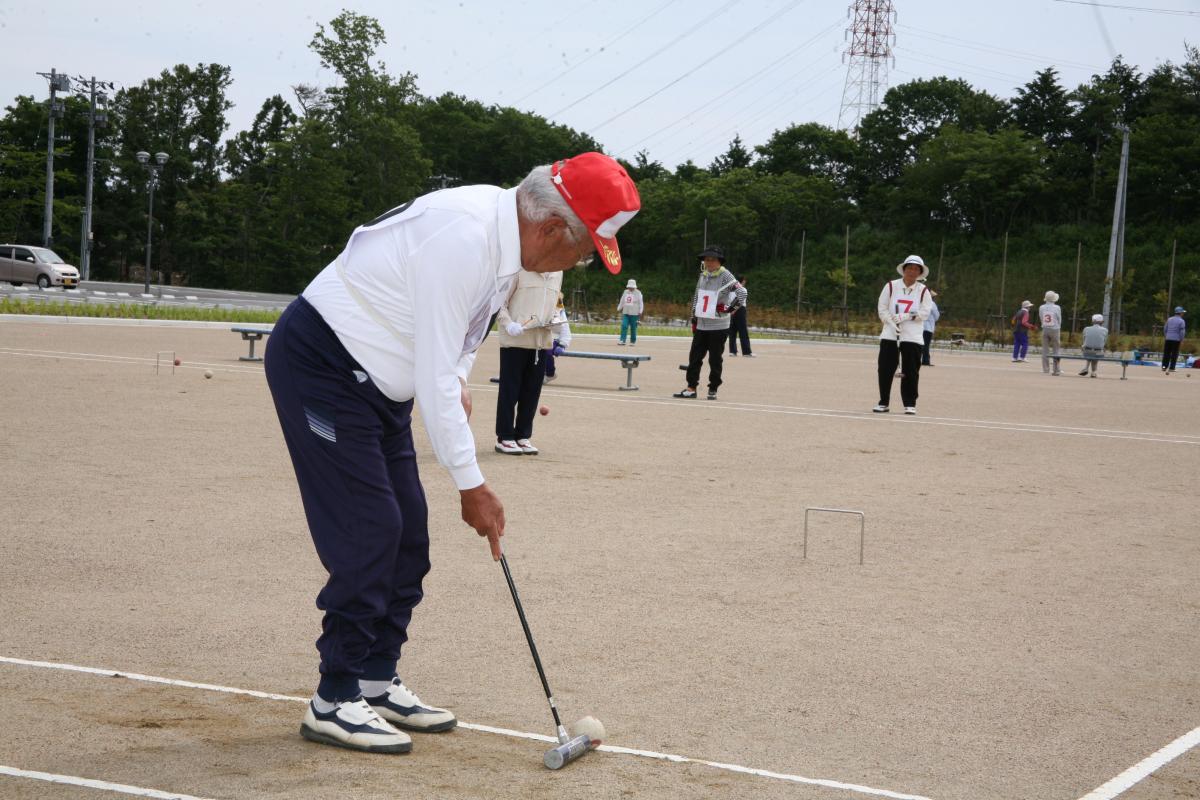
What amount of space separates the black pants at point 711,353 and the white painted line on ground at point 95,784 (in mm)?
14208

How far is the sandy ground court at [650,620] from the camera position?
12.3ft

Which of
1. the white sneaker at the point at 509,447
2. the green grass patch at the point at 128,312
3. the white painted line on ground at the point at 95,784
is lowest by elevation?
the white painted line on ground at the point at 95,784

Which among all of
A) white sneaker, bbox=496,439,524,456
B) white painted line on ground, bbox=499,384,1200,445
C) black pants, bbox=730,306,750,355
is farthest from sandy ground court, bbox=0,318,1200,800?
black pants, bbox=730,306,750,355

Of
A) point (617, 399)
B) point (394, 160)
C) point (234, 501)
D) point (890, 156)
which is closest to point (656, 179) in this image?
point (890, 156)

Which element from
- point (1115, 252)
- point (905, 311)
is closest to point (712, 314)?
point (905, 311)

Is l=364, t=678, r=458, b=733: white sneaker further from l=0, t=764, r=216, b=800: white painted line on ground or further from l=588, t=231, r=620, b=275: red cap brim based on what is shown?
l=588, t=231, r=620, b=275: red cap brim

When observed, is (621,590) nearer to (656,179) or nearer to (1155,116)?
(1155,116)

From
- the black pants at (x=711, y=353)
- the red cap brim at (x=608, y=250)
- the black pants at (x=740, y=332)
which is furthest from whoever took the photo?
the black pants at (x=740, y=332)

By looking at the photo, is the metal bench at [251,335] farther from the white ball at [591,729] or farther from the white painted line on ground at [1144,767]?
the white painted line on ground at [1144,767]

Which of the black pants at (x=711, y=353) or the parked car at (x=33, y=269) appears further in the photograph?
the parked car at (x=33, y=269)

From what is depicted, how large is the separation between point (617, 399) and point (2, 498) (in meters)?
10.4

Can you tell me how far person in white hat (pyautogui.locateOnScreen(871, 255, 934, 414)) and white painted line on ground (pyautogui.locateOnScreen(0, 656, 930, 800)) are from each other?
1257 centimetres

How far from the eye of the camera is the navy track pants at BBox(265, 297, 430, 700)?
3.64 metres

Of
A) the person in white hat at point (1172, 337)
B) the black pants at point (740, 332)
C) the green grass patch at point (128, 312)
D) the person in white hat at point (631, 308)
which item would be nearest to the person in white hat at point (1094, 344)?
the person in white hat at point (1172, 337)
